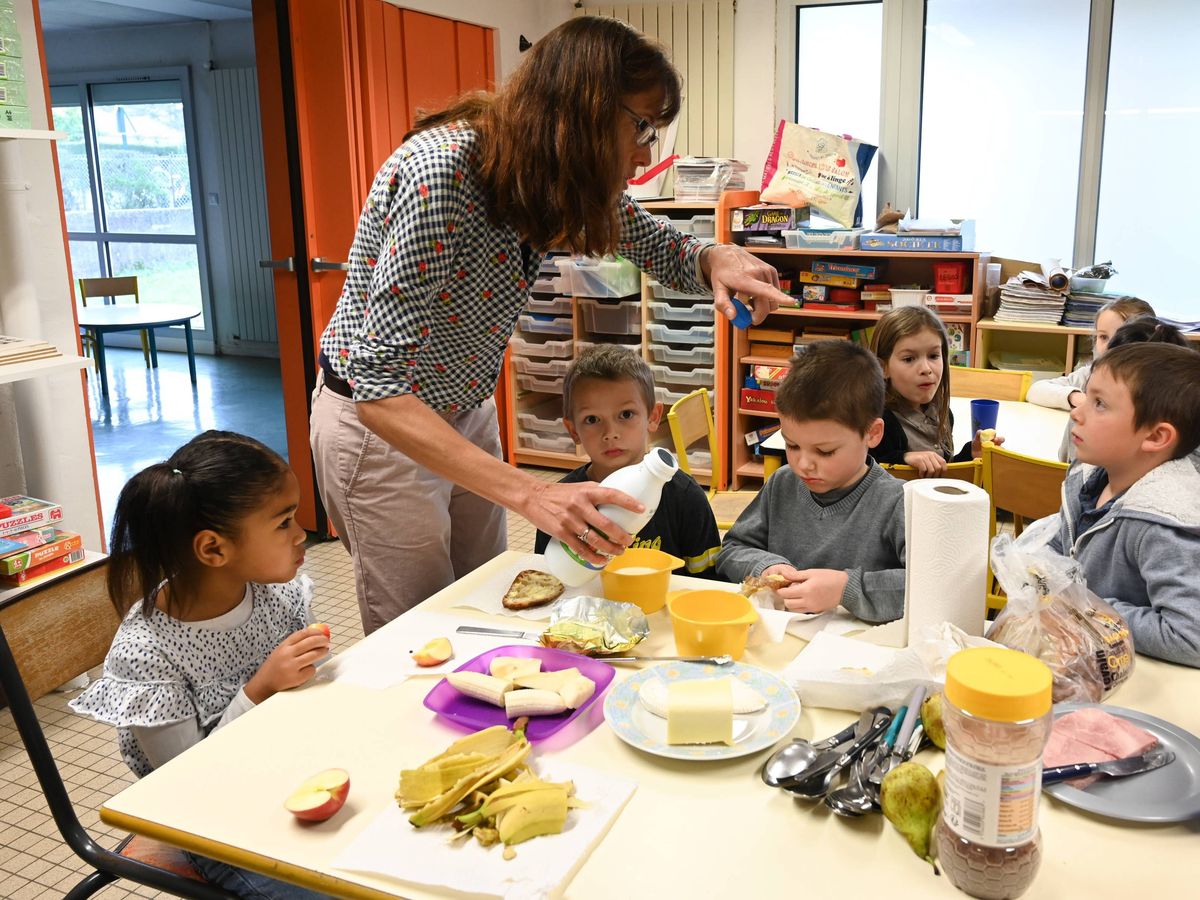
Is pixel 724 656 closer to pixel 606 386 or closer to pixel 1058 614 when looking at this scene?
pixel 1058 614

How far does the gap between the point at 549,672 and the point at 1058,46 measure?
418 cm

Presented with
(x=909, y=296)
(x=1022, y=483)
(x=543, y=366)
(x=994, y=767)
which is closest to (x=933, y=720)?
(x=994, y=767)

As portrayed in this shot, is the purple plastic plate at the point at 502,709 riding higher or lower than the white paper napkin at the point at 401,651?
higher

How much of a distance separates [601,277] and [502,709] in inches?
139

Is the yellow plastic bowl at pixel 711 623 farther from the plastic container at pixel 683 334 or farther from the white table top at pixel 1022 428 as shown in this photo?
the plastic container at pixel 683 334

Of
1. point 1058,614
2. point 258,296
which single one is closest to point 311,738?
point 1058,614

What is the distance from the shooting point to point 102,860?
126 centimetres

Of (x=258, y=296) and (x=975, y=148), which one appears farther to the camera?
(x=258, y=296)

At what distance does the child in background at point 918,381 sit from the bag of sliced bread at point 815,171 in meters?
1.77

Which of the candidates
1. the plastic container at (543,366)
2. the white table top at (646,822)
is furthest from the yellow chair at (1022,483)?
the plastic container at (543,366)

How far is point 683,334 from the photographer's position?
4629mm

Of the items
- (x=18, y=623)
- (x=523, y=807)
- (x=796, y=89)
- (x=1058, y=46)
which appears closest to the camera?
(x=523, y=807)

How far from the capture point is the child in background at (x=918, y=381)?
8.99 ft

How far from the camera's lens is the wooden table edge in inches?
36.2
